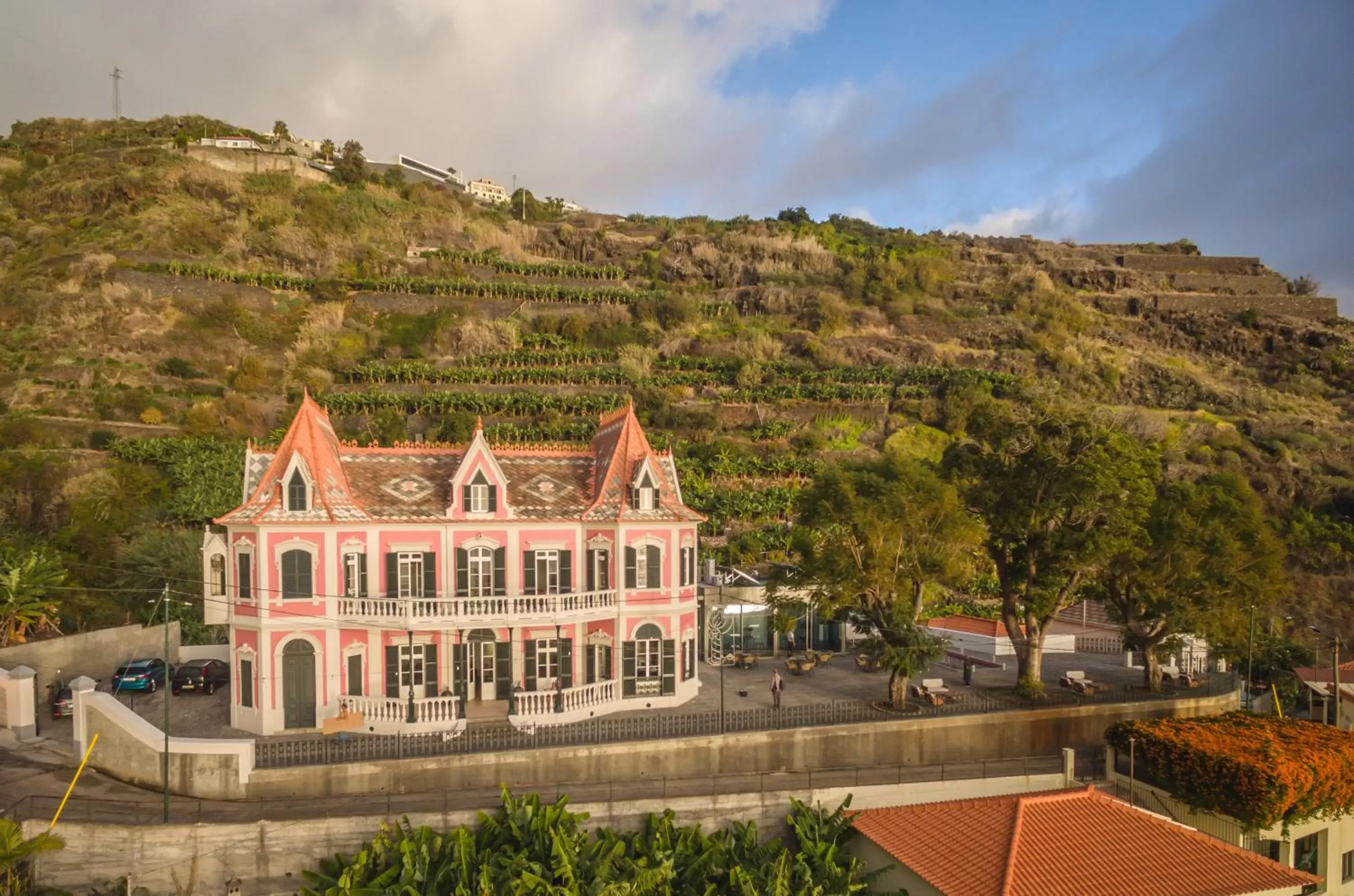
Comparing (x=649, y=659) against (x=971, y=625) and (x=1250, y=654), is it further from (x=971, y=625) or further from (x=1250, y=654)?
(x=1250, y=654)

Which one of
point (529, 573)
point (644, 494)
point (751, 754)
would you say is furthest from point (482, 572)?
point (751, 754)

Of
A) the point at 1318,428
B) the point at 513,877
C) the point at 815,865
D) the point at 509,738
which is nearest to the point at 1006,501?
the point at 815,865

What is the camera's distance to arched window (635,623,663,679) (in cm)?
2988

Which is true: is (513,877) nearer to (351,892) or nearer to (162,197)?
(351,892)

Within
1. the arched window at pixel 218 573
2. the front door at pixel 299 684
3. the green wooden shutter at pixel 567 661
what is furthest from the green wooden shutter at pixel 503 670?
the arched window at pixel 218 573

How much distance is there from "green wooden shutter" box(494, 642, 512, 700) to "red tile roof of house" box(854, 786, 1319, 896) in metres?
12.4

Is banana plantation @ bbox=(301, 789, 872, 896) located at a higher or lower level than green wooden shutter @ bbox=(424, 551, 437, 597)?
lower

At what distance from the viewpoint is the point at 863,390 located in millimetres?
65375

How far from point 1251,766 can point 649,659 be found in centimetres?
1737

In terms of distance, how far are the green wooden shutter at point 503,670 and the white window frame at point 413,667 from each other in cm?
228

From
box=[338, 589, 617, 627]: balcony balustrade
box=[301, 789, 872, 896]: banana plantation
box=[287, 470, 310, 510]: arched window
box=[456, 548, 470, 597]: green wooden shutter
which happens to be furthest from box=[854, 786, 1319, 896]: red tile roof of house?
box=[287, 470, 310, 510]: arched window

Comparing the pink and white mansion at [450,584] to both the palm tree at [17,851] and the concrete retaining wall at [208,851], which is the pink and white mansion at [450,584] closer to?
→ the concrete retaining wall at [208,851]

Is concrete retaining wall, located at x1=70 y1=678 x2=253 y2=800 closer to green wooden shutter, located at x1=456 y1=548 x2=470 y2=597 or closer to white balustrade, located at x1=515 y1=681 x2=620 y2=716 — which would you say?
white balustrade, located at x1=515 y1=681 x2=620 y2=716

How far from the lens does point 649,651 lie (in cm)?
→ 2998
